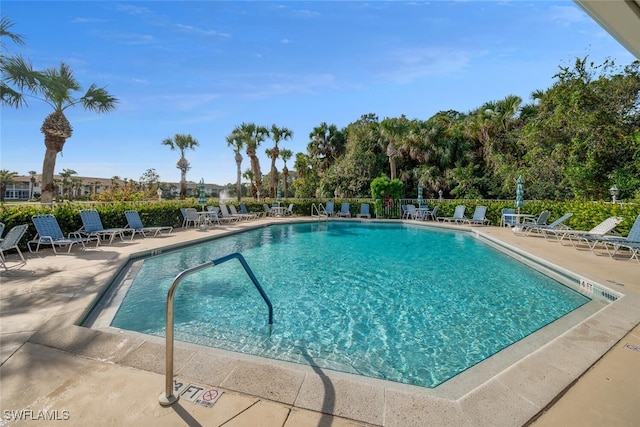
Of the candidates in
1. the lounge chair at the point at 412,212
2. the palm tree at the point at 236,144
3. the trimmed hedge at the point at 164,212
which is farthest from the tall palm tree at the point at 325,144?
the trimmed hedge at the point at 164,212

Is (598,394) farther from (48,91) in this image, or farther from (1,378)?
(48,91)

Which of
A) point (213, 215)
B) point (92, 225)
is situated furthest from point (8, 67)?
point (213, 215)

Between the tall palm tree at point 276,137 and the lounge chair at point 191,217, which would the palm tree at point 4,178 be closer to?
the tall palm tree at point 276,137

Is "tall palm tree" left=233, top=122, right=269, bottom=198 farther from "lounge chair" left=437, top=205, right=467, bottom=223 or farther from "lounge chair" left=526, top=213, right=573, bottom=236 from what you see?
"lounge chair" left=526, top=213, right=573, bottom=236

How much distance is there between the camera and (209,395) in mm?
2133

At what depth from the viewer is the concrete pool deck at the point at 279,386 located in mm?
1910

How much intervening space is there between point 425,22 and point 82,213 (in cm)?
1175

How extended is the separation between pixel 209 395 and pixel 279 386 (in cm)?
50

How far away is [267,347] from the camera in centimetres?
344

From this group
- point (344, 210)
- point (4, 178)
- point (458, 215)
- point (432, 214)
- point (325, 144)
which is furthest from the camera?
point (4, 178)

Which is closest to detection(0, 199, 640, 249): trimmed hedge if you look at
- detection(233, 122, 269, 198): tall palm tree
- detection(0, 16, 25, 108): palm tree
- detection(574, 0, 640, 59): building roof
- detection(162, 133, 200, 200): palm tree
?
detection(0, 16, 25, 108): palm tree

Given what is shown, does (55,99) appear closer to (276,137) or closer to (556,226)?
(276,137)

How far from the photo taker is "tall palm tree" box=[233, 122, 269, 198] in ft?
83.1

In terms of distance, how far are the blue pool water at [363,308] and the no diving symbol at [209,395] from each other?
1104 millimetres
